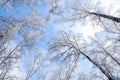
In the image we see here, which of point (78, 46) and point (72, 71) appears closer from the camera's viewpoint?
point (78, 46)

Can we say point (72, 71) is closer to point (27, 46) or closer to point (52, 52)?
point (52, 52)

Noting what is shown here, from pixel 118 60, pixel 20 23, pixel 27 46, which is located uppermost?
pixel 20 23

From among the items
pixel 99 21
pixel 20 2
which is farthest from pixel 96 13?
pixel 20 2

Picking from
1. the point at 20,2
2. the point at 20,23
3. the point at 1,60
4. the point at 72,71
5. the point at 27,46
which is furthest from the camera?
the point at 72,71

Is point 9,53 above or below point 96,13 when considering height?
below

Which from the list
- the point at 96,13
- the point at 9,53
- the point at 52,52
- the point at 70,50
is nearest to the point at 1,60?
the point at 9,53

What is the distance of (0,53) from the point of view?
14.3 m

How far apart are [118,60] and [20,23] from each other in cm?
907

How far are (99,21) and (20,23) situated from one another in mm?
8364

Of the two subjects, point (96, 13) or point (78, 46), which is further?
point (78, 46)

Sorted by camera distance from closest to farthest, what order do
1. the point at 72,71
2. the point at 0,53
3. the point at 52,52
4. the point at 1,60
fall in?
the point at 0,53
the point at 1,60
the point at 52,52
the point at 72,71

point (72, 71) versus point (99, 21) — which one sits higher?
point (99, 21)

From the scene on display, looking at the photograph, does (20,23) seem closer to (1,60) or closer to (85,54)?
(1,60)

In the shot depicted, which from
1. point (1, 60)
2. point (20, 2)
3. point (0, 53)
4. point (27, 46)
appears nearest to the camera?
point (20, 2)
